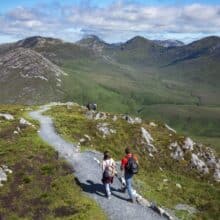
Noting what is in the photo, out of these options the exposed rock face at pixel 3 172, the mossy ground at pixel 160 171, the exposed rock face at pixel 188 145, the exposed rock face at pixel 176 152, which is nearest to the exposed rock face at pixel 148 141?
the mossy ground at pixel 160 171

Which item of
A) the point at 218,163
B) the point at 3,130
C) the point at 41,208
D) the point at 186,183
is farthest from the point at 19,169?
the point at 218,163

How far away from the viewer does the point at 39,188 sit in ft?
128

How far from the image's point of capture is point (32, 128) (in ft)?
226

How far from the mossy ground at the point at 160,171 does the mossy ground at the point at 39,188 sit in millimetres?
6571

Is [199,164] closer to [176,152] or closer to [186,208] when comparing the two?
[176,152]

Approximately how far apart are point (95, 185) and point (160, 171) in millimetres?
17237

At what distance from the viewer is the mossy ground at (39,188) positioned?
109 ft

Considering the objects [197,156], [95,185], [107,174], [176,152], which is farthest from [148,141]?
[107,174]

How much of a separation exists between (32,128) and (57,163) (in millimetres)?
23910

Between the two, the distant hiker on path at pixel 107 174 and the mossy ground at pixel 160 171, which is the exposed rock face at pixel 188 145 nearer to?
the mossy ground at pixel 160 171

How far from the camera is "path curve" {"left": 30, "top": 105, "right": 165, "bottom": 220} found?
32.2 m

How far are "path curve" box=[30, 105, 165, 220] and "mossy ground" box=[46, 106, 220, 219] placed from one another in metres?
2.88

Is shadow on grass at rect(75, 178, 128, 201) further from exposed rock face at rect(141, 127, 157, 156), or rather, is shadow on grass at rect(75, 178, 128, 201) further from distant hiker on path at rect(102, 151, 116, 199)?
exposed rock face at rect(141, 127, 157, 156)

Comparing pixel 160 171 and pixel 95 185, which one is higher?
pixel 95 185
